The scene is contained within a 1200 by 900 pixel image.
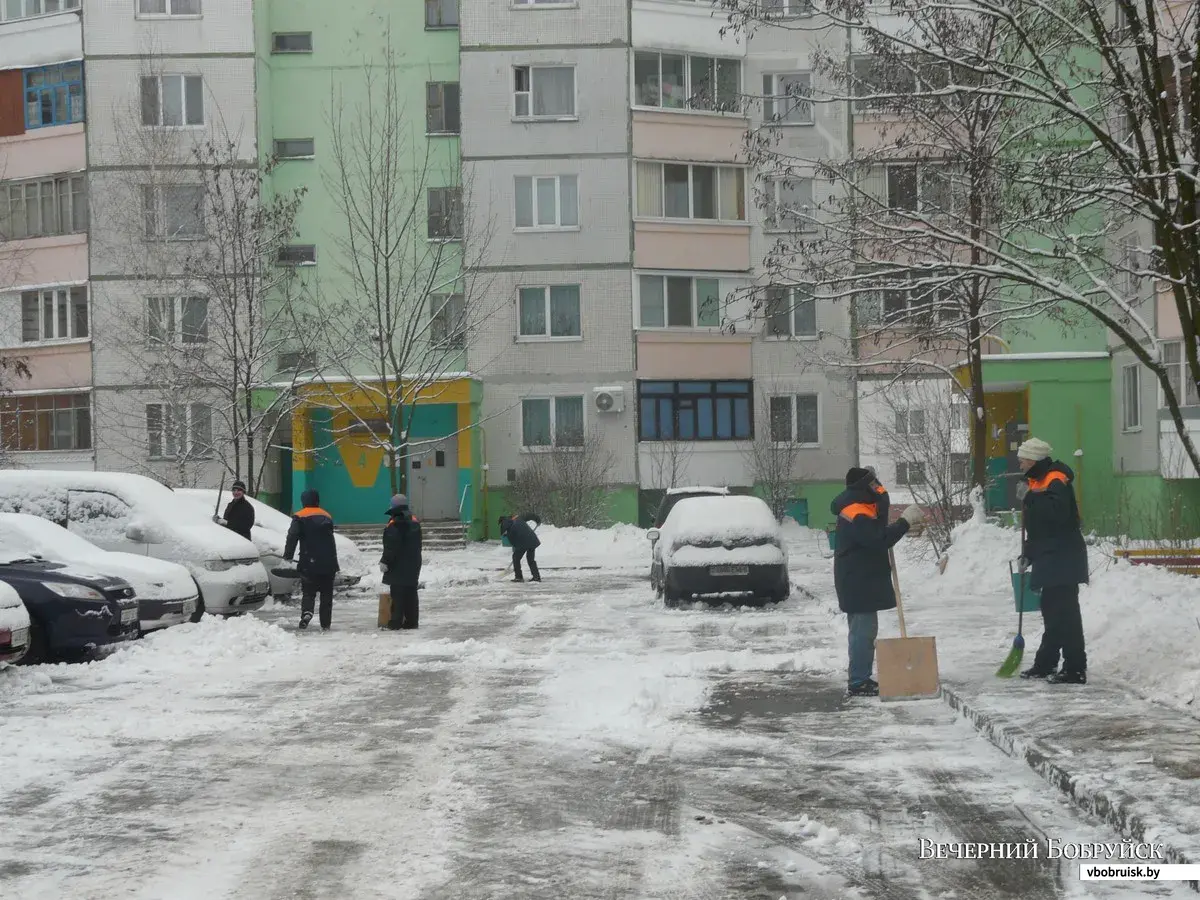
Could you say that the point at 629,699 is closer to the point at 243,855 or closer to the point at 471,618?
the point at 243,855

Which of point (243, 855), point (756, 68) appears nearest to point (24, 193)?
point (756, 68)

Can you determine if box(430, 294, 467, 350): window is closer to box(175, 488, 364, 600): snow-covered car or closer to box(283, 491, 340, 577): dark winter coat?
box(175, 488, 364, 600): snow-covered car

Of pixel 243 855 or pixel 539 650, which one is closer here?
pixel 243 855

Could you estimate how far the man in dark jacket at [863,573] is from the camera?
11.8 m

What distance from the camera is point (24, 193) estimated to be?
1729 inches

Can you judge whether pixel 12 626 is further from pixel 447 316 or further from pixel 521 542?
pixel 447 316

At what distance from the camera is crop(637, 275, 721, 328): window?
1690 inches

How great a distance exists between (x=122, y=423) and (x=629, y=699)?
33.5 meters

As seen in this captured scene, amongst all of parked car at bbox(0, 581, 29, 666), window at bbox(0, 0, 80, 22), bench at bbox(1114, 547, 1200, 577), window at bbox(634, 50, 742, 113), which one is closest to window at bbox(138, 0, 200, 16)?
window at bbox(0, 0, 80, 22)

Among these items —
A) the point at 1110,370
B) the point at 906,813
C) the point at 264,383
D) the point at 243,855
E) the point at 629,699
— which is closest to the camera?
the point at 243,855

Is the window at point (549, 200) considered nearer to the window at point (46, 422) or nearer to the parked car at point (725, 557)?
the window at point (46, 422)

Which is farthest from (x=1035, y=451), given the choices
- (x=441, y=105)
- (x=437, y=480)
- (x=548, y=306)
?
(x=441, y=105)

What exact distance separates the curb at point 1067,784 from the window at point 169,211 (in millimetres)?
32235

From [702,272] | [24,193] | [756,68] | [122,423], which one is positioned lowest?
[122,423]
